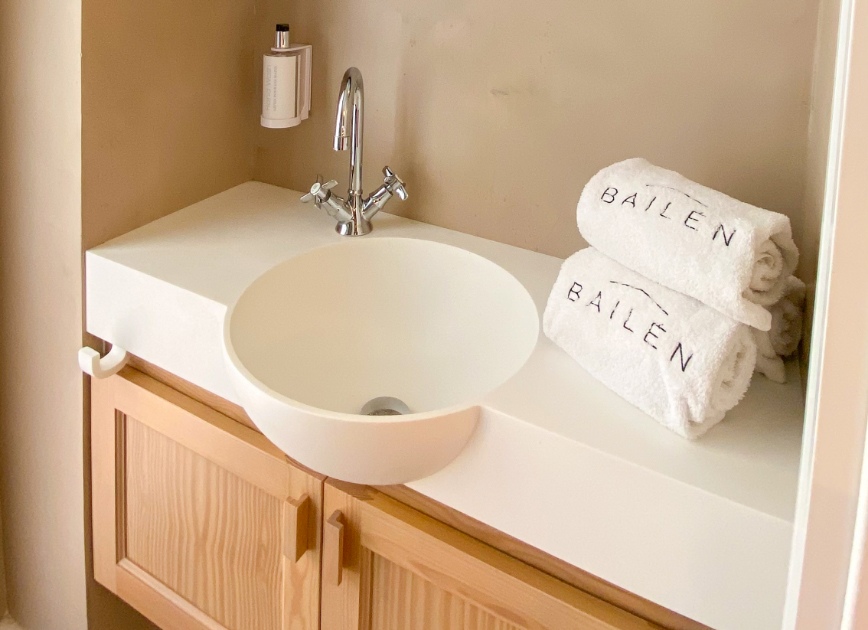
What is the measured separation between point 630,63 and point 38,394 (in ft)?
3.57

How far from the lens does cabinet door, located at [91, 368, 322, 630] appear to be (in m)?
1.19

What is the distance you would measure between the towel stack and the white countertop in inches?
1.6

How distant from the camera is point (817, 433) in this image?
1.85 ft

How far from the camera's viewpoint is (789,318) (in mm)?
1018

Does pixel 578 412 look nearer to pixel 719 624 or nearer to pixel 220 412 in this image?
pixel 719 624

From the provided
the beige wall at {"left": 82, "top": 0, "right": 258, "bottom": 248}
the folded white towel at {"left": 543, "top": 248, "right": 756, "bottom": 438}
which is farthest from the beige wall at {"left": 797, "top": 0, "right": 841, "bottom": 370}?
the beige wall at {"left": 82, "top": 0, "right": 258, "bottom": 248}

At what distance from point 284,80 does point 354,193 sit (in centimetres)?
22

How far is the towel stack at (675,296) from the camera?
0.88 meters

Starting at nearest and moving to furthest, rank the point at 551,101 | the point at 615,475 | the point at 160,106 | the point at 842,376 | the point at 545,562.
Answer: the point at 842,376 → the point at 615,475 → the point at 545,562 → the point at 551,101 → the point at 160,106

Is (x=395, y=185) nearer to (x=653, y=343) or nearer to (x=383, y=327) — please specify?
(x=383, y=327)

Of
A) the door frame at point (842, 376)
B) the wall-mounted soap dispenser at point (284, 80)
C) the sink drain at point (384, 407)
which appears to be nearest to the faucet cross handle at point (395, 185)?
the wall-mounted soap dispenser at point (284, 80)

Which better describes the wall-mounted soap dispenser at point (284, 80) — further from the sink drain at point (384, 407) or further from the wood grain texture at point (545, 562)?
the wood grain texture at point (545, 562)

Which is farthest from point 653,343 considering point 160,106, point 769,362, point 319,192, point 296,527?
point 160,106

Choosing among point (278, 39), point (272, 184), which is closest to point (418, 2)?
point (278, 39)
